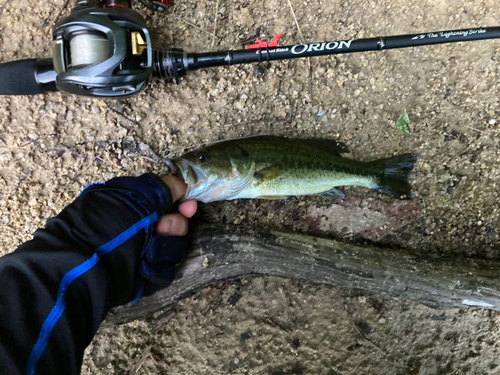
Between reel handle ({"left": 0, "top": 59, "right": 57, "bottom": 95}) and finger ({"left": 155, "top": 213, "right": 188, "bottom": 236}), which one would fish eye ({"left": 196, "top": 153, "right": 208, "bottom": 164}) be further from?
reel handle ({"left": 0, "top": 59, "right": 57, "bottom": 95})

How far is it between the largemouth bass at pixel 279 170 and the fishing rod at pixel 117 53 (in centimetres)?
65

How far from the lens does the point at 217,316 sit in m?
2.83

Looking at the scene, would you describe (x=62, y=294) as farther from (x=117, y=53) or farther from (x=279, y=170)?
(x=279, y=170)

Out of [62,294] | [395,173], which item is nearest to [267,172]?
[395,173]

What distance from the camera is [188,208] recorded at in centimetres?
246

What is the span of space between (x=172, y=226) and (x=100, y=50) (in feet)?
4.23

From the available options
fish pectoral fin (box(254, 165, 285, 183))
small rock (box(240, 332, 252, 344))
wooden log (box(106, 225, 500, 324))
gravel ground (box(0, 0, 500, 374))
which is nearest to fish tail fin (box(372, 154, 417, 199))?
gravel ground (box(0, 0, 500, 374))

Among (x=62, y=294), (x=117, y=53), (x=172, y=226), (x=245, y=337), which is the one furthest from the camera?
(x=245, y=337)

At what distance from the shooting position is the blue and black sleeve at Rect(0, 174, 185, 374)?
160 cm

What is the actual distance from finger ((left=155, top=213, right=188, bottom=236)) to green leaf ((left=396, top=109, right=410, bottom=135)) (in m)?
2.00

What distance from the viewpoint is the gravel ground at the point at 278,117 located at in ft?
8.25

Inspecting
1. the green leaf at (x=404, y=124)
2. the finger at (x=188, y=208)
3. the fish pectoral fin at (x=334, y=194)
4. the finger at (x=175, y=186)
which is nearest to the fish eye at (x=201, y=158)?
the finger at (x=175, y=186)

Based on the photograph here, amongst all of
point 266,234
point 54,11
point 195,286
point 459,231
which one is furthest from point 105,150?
point 459,231

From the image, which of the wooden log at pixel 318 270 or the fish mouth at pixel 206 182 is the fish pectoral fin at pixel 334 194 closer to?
the wooden log at pixel 318 270
